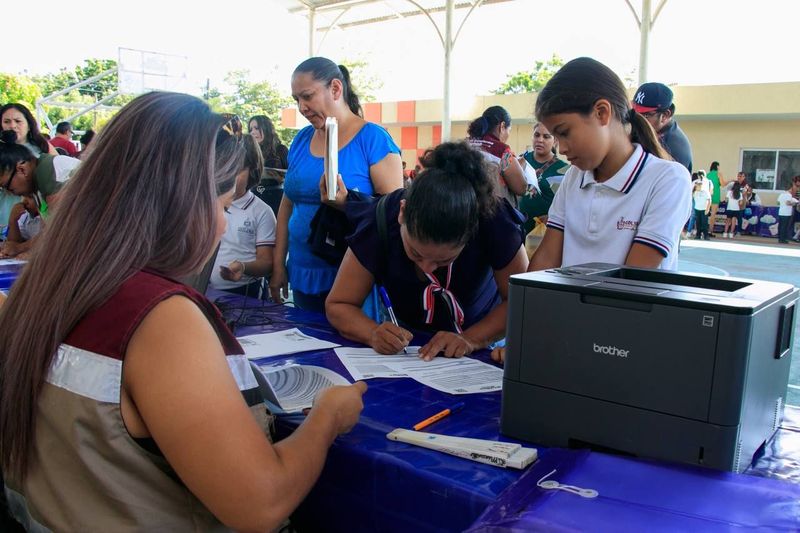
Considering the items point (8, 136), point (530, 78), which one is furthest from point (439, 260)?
point (530, 78)

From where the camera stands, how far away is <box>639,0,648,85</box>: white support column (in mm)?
8742

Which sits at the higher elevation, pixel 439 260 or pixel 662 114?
pixel 662 114

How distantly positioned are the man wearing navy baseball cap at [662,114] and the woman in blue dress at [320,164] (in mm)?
1211

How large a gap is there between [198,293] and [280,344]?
2.92 feet

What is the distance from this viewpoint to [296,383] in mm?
1448

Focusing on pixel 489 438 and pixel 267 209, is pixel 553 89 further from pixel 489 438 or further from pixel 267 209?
pixel 267 209

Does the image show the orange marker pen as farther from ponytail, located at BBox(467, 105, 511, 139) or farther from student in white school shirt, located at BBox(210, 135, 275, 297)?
ponytail, located at BBox(467, 105, 511, 139)

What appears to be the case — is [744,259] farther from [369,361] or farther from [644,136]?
[369,361]

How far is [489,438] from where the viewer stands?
117cm

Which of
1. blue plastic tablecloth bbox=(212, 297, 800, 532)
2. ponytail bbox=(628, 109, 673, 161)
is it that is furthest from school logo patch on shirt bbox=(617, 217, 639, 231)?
blue plastic tablecloth bbox=(212, 297, 800, 532)

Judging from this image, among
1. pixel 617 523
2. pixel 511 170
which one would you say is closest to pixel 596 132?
pixel 617 523

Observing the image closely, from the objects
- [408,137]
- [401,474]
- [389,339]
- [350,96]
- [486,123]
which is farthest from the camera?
[408,137]

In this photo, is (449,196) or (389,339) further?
(389,339)

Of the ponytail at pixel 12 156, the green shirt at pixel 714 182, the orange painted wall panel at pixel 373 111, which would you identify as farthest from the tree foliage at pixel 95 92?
the ponytail at pixel 12 156
